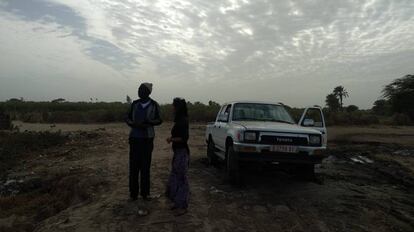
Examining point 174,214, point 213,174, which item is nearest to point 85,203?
point 174,214

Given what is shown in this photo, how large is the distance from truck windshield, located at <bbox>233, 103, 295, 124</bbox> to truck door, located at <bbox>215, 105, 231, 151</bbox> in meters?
0.23

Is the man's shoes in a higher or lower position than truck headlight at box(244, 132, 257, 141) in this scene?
lower

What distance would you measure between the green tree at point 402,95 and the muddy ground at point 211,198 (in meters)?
24.4

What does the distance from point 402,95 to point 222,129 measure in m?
31.4

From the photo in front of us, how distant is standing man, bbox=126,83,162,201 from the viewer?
7445 mm

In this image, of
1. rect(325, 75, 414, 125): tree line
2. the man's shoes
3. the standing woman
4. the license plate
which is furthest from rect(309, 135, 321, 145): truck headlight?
rect(325, 75, 414, 125): tree line

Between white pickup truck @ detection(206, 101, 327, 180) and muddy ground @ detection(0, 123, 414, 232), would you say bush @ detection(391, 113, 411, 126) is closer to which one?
muddy ground @ detection(0, 123, 414, 232)

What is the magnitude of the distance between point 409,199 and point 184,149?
4688 mm

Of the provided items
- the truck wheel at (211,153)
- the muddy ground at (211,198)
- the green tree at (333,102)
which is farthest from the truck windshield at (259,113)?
the green tree at (333,102)

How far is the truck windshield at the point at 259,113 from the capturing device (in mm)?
10391

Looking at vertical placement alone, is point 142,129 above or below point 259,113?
below

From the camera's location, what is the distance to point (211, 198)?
26.7ft

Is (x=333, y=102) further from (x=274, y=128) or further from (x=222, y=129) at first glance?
(x=274, y=128)

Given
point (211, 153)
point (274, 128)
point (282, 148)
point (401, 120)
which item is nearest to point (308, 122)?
point (274, 128)
